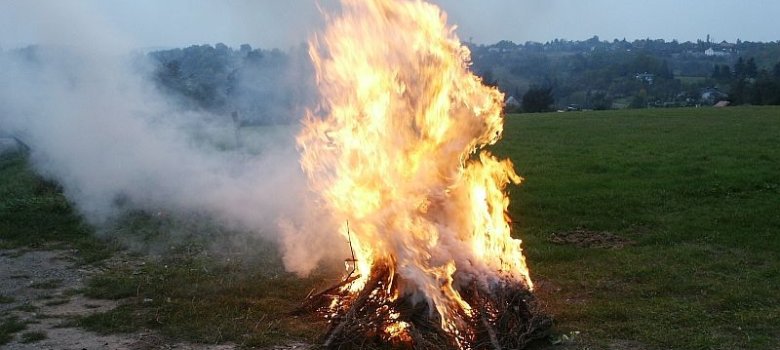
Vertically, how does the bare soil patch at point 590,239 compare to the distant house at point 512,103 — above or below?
below

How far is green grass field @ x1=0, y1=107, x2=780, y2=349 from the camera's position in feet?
22.8

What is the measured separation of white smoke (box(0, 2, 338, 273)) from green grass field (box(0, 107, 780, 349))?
0.92 m

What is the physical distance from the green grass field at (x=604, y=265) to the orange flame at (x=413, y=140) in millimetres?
1063

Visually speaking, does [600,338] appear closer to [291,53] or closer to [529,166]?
[291,53]

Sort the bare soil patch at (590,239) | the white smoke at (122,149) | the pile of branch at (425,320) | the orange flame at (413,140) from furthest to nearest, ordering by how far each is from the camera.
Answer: the white smoke at (122,149) < the bare soil patch at (590,239) < the orange flame at (413,140) < the pile of branch at (425,320)

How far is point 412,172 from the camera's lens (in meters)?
7.49

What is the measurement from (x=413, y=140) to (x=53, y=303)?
463 cm

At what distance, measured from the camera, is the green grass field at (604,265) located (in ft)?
22.8

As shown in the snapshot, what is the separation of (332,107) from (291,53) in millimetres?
1774

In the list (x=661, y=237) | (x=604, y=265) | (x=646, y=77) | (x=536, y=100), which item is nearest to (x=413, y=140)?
(x=604, y=265)

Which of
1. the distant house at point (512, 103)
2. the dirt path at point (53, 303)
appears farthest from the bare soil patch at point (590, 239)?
the distant house at point (512, 103)

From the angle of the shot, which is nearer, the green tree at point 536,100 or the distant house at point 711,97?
the green tree at point 536,100

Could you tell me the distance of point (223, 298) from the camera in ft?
25.6

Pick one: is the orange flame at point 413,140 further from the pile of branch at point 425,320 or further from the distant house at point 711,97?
the distant house at point 711,97
